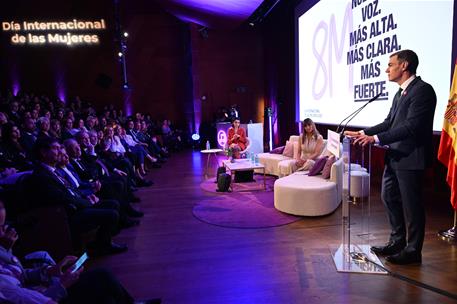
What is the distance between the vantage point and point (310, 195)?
4.06 metres

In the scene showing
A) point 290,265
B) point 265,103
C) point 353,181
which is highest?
point 265,103

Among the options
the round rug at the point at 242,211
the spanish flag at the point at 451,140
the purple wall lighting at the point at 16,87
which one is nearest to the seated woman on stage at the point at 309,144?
the round rug at the point at 242,211

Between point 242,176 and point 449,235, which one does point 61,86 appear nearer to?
point 242,176

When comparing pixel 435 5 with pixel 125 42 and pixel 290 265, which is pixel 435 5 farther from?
pixel 125 42

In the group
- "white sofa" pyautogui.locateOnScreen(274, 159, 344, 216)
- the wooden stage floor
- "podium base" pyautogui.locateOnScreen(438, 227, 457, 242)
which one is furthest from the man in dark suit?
"white sofa" pyautogui.locateOnScreen(274, 159, 344, 216)

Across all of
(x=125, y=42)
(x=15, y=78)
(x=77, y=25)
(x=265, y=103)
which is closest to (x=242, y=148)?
(x=265, y=103)

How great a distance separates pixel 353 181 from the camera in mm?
4594

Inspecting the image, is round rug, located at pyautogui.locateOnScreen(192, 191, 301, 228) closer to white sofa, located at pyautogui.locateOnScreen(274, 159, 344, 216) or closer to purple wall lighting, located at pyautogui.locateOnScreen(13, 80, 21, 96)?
white sofa, located at pyautogui.locateOnScreen(274, 159, 344, 216)

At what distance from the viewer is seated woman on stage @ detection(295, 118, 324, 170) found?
517 cm

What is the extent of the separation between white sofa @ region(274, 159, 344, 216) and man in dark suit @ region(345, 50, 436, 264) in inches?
50.3

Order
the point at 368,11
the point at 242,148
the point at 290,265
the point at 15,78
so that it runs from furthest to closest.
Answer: the point at 15,78
the point at 242,148
the point at 368,11
the point at 290,265

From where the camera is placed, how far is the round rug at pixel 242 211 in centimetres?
396

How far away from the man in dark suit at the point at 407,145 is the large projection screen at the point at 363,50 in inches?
36.2

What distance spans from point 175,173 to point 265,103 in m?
5.68
